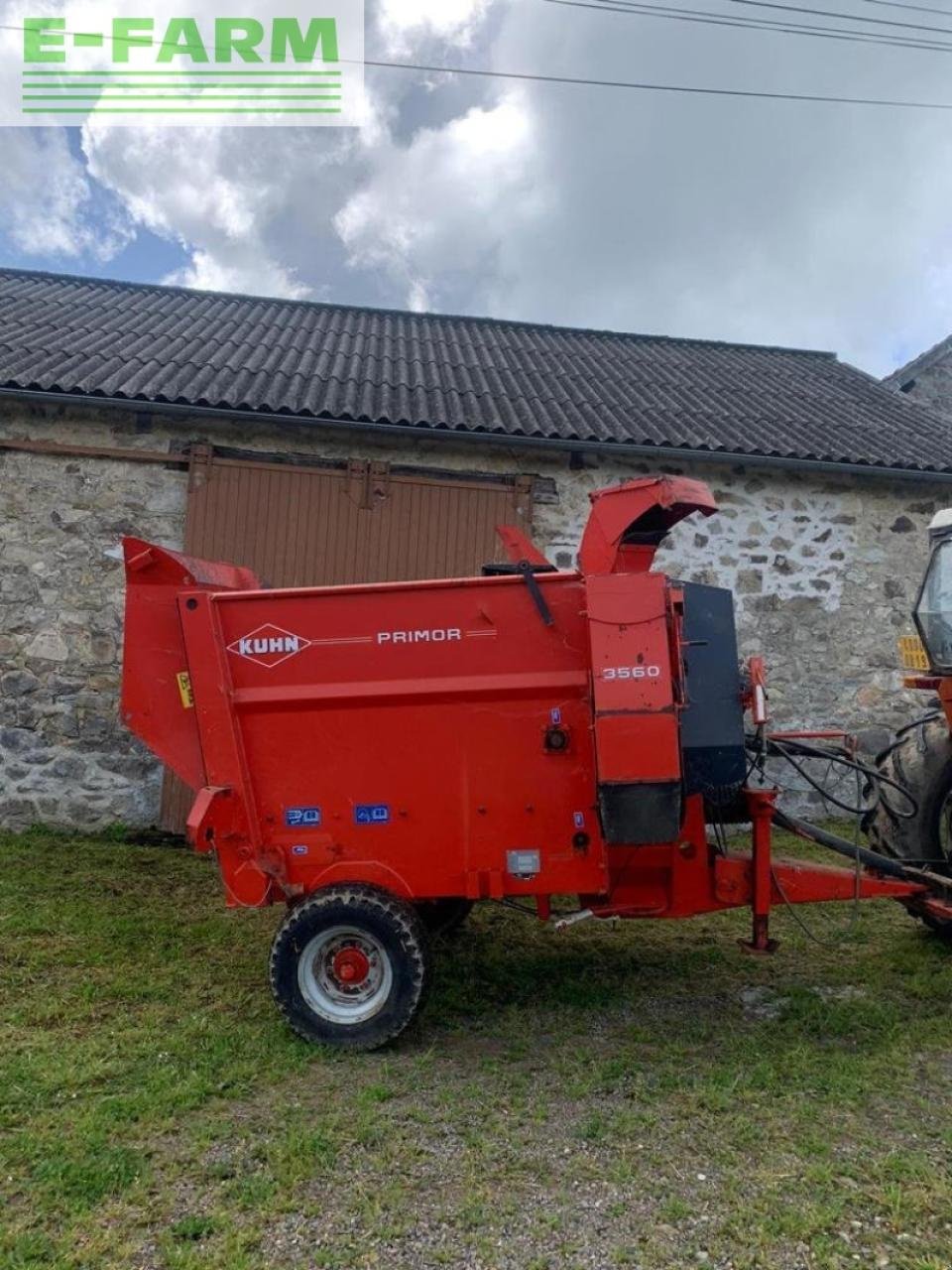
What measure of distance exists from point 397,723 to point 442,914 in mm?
1579

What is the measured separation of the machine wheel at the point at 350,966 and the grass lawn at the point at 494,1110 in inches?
4.7

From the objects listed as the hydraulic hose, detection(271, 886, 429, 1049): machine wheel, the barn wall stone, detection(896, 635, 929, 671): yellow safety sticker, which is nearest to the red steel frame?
detection(271, 886, 429, 1049): machine wheel

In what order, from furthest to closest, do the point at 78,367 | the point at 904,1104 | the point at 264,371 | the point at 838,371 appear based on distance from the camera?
1. the point at 838,371
2. the point at 264,371
3. the point at 78,367
4. the point at 904,1104

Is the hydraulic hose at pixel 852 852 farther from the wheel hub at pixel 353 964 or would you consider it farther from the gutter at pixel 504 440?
the gutter at pixel 504 440

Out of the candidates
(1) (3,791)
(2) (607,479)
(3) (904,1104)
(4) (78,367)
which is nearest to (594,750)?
(3) (904,1104)

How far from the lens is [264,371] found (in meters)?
8.13

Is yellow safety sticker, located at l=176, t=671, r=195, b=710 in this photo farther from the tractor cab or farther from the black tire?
the tractor cab

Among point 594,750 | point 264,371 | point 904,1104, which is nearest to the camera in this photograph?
point 904,1104

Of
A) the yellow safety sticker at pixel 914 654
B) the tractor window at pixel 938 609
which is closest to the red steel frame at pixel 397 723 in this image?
the tractor window at pixel 938 609

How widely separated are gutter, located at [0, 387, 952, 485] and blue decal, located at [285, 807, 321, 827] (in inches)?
164

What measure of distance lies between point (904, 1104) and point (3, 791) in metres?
6.33

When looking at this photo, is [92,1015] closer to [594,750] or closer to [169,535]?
[594,750]

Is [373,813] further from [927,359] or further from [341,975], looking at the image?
[927,359]

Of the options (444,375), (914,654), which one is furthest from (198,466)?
(914,654)
